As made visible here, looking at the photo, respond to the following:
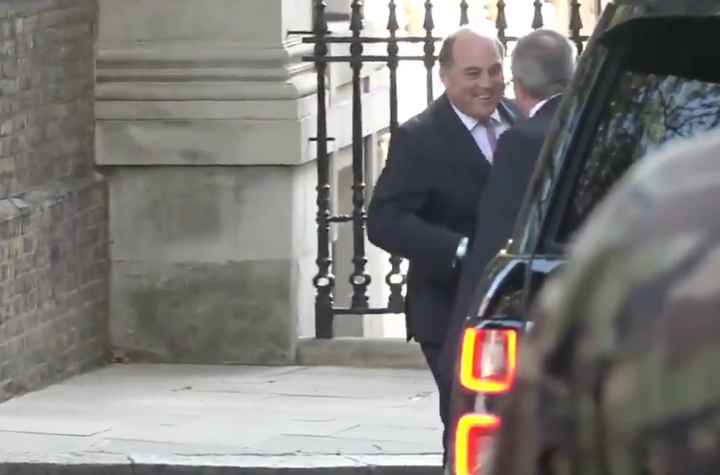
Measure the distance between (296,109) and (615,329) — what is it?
7591 mm

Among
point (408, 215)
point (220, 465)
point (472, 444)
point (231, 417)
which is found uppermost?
point (472, 444)

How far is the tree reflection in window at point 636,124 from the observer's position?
323 cm

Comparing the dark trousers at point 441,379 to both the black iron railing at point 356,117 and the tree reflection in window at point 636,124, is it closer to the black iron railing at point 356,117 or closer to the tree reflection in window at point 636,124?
the tree reflection in window at point 636,124

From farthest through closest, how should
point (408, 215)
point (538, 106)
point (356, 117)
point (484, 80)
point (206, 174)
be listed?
point (356, 117) → point (206, 174) → point (484, 80) → point (408, 215) → point (538, 106)

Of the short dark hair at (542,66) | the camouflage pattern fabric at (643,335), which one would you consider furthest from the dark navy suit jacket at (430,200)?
the camouflage pattern fabric at (643,335)

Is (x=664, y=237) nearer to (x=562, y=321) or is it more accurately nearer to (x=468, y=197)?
(x=562, y=321)

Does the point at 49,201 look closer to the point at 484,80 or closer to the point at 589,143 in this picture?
the point at 484,80

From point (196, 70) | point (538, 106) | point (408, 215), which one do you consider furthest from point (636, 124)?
point (196, 70)

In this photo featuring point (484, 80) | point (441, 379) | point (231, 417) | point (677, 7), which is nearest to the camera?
point (677, 7)

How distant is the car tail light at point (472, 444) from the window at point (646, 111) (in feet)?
1.15

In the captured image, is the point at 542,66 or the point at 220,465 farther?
the point at 220,465

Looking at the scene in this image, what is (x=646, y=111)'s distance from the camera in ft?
10.6

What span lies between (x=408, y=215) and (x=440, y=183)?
0.14m

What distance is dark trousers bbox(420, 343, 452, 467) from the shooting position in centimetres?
507
